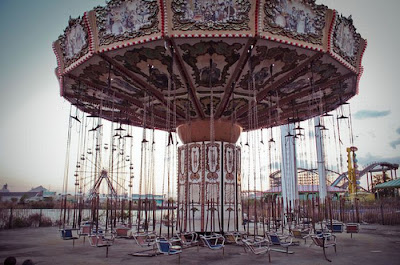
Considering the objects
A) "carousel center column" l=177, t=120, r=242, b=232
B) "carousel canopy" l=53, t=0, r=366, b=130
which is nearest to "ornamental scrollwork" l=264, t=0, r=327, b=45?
"carousel canopy" l=53, t=0, r=366, b=130

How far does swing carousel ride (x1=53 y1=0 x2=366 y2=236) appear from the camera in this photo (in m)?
8.62

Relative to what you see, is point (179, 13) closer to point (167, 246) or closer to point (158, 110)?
point (167, 246)

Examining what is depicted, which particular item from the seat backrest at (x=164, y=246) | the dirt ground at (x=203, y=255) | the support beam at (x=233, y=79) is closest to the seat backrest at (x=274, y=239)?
the dirt ground at (x=203, y=255)

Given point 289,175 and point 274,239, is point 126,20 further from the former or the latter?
point 289,175

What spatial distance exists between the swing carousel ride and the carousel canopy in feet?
0.10

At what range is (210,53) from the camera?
392 inches

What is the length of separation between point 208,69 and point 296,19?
136 inches

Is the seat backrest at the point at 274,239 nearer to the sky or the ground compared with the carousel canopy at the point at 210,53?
nearer to the ground

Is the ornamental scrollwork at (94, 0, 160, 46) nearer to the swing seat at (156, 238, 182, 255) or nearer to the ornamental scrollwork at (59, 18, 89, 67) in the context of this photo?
the ornamental scrollwork at (59, 18, 89, 67)

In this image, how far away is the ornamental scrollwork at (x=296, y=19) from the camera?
8711mm

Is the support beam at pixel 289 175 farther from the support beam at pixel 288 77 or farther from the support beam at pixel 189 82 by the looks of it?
the support beam at pixel 189 82

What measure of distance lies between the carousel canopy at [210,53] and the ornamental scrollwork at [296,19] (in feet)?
0.09

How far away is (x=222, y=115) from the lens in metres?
15.1

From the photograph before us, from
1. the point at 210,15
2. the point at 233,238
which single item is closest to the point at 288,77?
the point at 210,15
